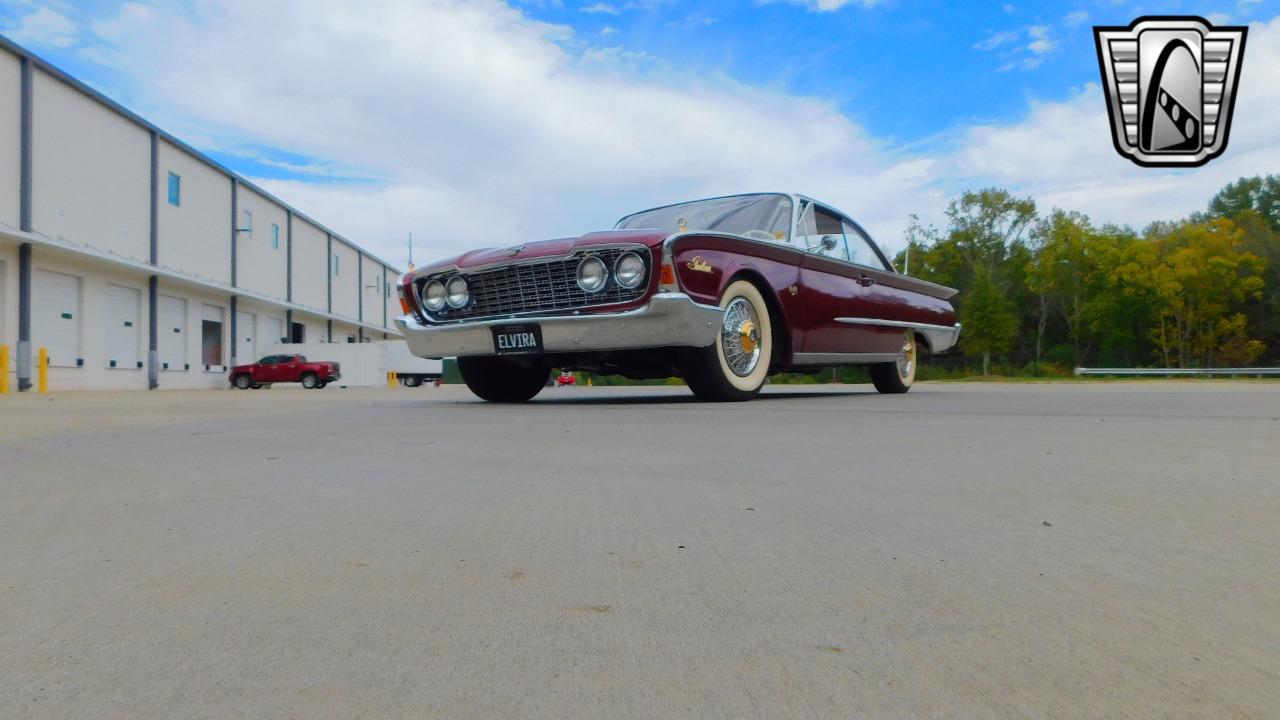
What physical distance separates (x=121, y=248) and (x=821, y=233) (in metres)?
22.0

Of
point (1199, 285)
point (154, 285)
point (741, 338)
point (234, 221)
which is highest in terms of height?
point (234, 221)

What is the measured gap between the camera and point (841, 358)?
7.68 meters

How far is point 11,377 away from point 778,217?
19.3 m

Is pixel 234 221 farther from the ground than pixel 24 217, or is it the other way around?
pixel 234 221

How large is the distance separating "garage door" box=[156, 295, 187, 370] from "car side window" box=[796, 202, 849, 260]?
23.3m

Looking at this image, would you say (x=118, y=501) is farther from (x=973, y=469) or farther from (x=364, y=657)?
(x=973, y=469)

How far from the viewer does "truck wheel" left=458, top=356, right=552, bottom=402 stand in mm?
7668

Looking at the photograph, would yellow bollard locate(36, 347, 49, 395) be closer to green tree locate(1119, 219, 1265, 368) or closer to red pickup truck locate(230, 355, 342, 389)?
red pickup truck locate(230, 355, 342, 389)

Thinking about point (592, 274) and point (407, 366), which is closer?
point (592, 274)

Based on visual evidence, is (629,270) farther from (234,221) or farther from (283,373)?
(234,221)

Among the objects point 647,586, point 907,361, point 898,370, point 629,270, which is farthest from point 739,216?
point 647,586

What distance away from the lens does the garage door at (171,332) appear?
25391 mm

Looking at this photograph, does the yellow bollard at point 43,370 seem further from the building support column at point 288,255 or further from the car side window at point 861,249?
the car side window at point 861,249

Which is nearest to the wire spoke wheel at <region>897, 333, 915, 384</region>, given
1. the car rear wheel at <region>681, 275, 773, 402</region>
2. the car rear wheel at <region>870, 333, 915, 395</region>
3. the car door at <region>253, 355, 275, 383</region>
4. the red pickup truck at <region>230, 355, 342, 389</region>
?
the car rear wheel at <region>870, 333, 915, 395</region>
